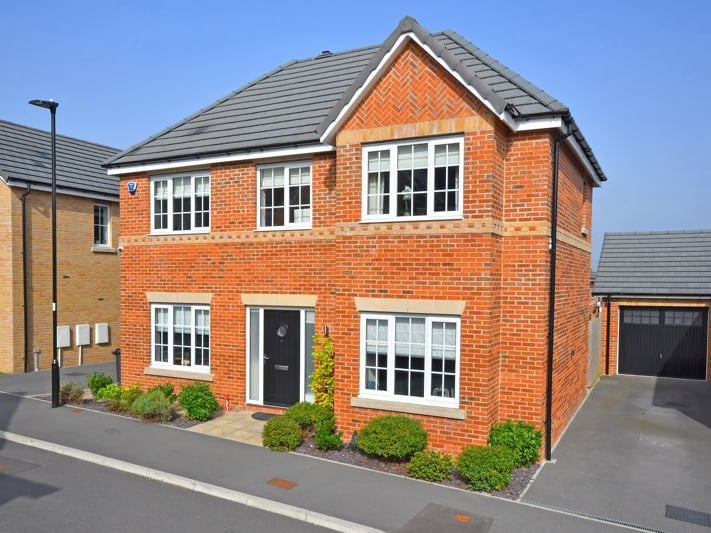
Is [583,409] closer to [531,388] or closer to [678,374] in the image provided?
[531,388]

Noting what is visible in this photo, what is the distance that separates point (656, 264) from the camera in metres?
19.4

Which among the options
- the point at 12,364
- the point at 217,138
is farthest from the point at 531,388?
the point at 12,364

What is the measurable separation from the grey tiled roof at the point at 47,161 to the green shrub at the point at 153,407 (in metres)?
9.66

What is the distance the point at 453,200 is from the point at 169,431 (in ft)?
23.5

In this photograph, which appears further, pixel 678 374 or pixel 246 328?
pixel 678 374

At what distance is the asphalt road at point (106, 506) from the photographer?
6.73 m

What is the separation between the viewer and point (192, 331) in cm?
1272

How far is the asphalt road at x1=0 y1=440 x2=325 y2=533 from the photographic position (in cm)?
673

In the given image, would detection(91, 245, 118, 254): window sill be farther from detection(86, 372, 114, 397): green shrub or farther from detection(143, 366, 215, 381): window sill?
detection(143, 366, 215, 381): window sill

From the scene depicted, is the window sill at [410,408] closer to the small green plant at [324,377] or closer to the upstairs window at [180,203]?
the small green plant at [324,377]

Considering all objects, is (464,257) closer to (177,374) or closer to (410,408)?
(410,408)

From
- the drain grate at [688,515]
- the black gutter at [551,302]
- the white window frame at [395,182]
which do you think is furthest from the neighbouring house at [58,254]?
the drain grate at [688,515]

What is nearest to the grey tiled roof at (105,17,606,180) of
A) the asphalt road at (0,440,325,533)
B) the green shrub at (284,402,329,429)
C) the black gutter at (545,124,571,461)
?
the black gutter at (545,124,571,461)

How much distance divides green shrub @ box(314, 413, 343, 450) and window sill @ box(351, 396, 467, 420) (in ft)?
1.95
